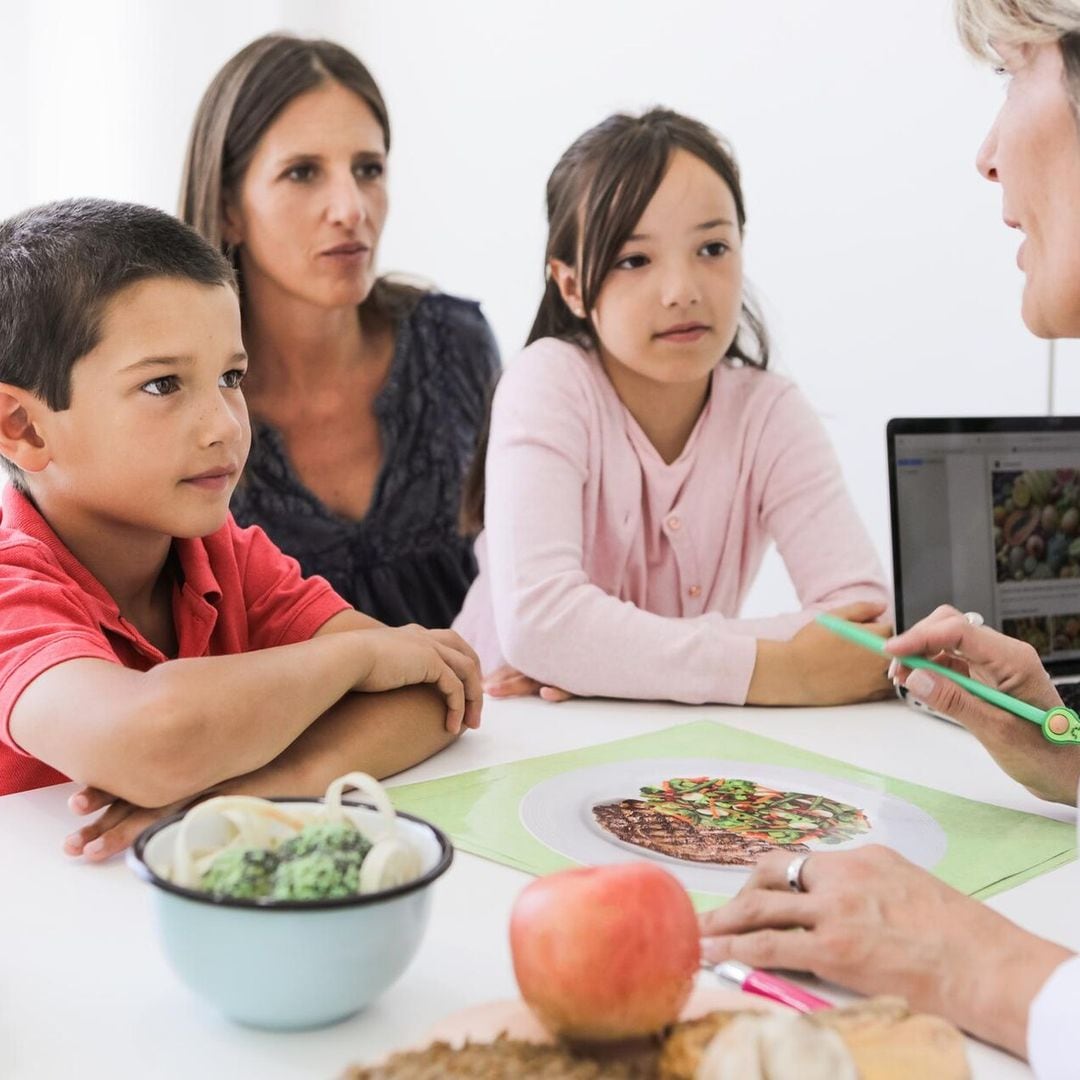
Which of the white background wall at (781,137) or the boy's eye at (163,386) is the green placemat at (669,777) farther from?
the white background wall at (781,137)

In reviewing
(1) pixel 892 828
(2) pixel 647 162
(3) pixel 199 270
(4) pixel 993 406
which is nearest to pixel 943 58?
(4) pixel 993 406

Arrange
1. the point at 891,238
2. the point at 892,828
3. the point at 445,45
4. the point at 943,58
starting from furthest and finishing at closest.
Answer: the point at 445,45
the point at 891,238
the point at 943,58
the point at 892,828

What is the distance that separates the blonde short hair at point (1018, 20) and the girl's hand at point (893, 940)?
0.53m

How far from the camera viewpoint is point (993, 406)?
238 centimetres

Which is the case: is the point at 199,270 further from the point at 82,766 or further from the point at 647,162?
the point at 647,162

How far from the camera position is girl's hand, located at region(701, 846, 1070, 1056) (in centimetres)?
58

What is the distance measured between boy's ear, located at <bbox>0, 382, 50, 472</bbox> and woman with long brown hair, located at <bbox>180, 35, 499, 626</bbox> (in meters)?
0.74

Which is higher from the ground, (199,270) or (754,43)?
(754,43)

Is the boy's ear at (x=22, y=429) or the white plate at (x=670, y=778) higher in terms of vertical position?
the boy's ear at (x=22, y=429)

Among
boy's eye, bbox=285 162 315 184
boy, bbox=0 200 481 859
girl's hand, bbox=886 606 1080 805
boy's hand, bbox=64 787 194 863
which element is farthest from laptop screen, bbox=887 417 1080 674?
boy's eye, bbox=285 162 315 184

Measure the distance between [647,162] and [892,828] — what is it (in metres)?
0.89

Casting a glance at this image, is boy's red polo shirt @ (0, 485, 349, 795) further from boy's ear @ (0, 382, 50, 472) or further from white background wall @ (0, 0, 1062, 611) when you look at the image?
white background wall @ (0, 0, 1062, 611)

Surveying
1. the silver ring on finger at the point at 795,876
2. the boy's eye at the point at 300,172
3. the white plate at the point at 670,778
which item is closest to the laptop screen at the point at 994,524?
the white plate at the point at 670,778

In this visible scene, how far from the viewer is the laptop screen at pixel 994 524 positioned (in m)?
1.21
